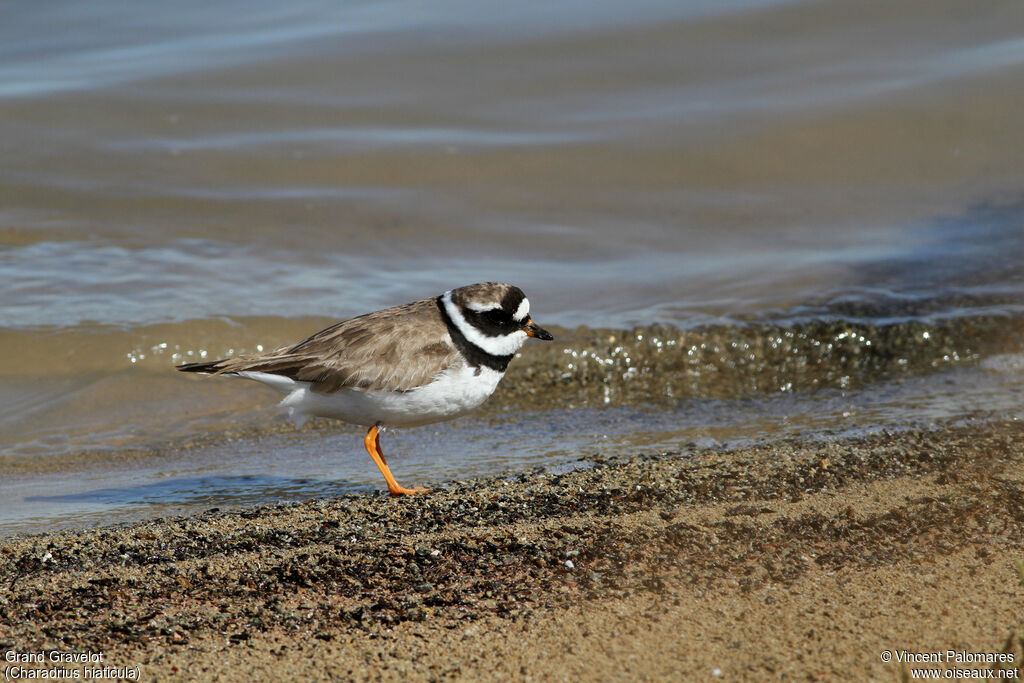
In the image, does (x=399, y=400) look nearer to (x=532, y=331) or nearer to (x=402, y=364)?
(x=402, y=364)

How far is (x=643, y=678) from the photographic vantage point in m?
3.30

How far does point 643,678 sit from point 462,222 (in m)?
7.91

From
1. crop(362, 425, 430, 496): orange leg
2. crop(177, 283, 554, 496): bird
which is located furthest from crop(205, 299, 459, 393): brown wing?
crop(362, 425, 430, 496): orange leg

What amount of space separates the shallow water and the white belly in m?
0.40

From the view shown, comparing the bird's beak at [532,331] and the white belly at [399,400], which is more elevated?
the bird's beak at [532,331]

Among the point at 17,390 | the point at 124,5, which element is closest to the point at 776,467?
the point at 17,390

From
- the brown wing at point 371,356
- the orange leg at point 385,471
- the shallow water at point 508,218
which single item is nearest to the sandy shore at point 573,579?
the orange leg at point 385,471

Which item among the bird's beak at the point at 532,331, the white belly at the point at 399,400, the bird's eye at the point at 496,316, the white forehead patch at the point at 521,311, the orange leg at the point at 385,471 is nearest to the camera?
the orange leg at the point at 385,471

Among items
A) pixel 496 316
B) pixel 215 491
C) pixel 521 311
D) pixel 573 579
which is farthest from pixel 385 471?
pixel 573 579

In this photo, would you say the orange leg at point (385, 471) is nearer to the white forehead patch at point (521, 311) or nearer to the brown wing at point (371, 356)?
the brown wing at point (371, 356)

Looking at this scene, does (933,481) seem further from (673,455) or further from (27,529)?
(27,529)

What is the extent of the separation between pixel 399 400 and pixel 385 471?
38 cm

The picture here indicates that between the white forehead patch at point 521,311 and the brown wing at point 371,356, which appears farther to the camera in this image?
the white forehead patch at point 521,311

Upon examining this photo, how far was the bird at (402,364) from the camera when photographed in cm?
551
